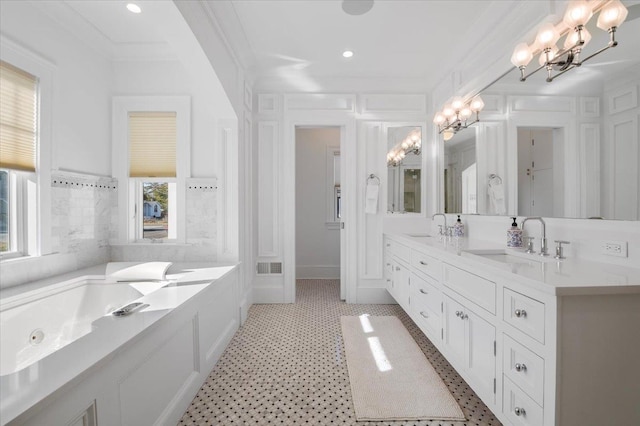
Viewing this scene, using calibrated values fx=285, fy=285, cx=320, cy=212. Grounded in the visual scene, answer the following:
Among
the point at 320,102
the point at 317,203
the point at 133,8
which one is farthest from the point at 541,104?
the point at 317,203

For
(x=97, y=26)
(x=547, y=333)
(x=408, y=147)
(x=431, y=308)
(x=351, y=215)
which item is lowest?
(x=431, y=308)

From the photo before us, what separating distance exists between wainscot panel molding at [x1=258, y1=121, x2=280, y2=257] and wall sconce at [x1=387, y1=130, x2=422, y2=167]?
139cm

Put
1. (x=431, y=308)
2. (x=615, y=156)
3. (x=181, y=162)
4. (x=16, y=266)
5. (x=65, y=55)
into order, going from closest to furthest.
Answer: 1. (x=615, y=156)
2. (x=16, y=266)
3. (x=431, y=308)
4. (x=65, y=55)
5. (x=181, y=162)

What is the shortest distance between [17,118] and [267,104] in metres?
2.17

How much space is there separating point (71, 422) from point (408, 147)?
3.48 metres

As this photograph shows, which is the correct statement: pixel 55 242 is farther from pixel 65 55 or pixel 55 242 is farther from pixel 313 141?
pixel 313 141

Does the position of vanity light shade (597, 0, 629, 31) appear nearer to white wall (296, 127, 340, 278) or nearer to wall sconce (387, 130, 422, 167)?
wall sconce (387, 130, 422, 167)

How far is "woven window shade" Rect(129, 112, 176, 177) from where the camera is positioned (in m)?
2.86

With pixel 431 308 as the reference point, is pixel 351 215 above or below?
above

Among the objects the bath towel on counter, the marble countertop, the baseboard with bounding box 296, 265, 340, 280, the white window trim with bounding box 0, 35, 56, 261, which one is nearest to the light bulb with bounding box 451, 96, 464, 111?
the bath towel on counter

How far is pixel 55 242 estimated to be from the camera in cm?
228

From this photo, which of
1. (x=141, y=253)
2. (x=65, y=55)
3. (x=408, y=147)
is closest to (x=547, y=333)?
(x=408, y=147)

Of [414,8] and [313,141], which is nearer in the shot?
[414,8]

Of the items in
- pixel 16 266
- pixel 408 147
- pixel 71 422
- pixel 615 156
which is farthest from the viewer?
pixel 408 147
